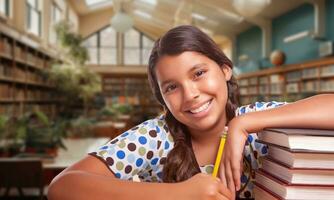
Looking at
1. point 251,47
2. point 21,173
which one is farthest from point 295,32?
point 21,173

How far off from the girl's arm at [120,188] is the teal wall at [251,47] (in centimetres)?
1071

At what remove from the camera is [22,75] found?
7.68 meters

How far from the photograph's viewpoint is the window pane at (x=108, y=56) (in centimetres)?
1681

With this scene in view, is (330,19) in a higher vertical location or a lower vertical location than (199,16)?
lower

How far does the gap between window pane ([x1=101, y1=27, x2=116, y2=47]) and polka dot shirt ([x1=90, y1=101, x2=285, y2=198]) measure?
16313 mm

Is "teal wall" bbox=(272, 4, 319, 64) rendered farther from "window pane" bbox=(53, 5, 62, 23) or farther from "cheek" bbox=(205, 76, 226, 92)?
"cheek" bbox=(205, 76, 226, 92)

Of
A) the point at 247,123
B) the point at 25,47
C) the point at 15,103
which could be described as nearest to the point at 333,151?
the point at 247,123

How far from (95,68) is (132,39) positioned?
2285 millimetres

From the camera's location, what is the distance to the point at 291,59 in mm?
9406

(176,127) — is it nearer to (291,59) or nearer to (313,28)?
(313,28)

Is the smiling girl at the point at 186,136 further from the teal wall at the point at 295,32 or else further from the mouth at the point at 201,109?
the teal wall at the point at 295,32

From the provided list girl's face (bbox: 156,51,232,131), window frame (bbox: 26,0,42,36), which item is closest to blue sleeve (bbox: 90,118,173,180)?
girl's face (bbox: 156,51,232,131)

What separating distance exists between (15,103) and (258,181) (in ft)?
23.5

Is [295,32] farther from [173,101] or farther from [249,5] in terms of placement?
[173,101]
